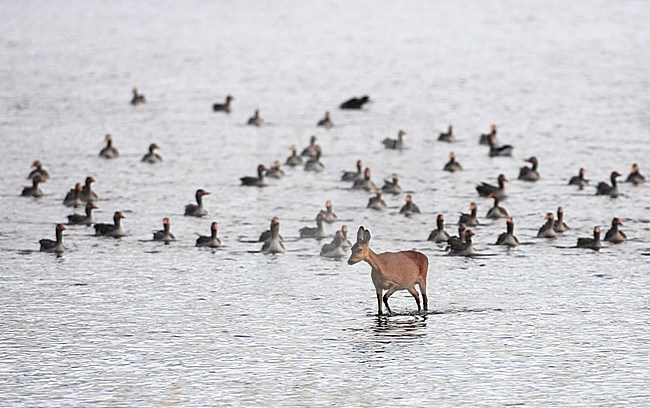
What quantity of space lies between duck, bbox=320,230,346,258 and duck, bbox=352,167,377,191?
10981 millimetres

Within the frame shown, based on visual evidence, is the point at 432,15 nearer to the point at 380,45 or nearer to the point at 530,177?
the point at 380,45

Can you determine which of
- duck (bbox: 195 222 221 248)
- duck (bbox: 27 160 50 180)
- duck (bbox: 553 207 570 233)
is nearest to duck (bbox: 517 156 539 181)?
duck (bbox: 553 207 570 233)

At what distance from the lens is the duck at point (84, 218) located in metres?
40.6

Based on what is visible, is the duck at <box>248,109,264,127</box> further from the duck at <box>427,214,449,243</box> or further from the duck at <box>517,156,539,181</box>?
the duck at <box>427,214,449,243</box>

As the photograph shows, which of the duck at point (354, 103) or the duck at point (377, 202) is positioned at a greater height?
the duck at point (354, 103)

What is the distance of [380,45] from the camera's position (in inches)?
3969

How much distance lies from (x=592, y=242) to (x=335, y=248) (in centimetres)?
763

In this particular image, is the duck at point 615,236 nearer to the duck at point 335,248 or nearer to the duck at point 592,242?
the duck at point 592,242

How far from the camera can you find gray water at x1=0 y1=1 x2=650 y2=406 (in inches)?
935

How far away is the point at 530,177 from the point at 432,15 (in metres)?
78.0

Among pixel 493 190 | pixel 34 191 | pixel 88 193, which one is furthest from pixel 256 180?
pixel 493 190

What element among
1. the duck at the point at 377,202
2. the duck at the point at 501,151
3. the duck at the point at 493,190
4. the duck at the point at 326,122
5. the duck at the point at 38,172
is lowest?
the duck at the point at 377,202

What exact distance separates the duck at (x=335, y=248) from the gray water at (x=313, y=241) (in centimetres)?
79

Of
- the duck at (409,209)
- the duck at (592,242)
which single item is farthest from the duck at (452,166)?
the duck at (592,242)
